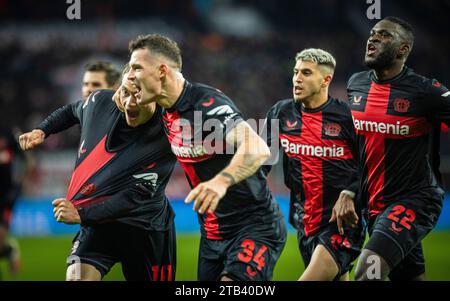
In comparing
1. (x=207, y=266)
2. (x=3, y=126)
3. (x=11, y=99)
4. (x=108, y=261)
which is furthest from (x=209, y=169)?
(x=11, y=99)

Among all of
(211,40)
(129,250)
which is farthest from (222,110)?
(211,40)

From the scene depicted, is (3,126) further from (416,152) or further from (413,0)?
(416,152)

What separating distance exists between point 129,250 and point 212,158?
1.40 metres

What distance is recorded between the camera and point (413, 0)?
23.0m

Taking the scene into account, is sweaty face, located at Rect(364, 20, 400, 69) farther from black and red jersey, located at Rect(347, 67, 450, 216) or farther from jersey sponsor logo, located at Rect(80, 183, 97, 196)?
jersey sponsor logo, located at Rect(80, 183, 97, 196)

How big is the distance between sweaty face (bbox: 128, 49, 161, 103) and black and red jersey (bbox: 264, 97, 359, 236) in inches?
68.0

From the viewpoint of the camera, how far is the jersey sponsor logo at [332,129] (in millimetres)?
6188

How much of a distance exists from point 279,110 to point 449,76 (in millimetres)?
14692

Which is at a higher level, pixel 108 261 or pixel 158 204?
pixel 158 204

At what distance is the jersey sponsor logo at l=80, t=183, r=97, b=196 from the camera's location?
5547mm

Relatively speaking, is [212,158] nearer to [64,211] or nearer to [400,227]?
[64,211]

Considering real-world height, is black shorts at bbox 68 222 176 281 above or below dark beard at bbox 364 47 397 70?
below

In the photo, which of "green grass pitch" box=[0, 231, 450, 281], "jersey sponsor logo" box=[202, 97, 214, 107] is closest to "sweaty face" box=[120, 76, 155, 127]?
"jersey sponsor logo" box=[202, 97, 214, 107]

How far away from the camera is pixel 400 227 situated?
5.45m
